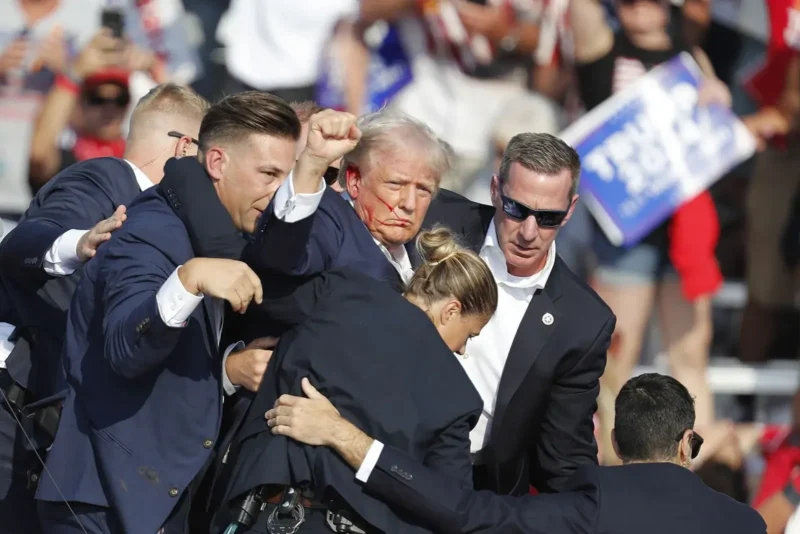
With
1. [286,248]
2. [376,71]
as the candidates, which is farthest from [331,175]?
[376,71]

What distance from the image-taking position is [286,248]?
268cm

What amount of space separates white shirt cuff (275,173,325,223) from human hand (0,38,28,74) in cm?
330

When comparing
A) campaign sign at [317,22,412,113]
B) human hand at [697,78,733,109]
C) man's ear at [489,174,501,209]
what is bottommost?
human hand at [697,78,733,109]

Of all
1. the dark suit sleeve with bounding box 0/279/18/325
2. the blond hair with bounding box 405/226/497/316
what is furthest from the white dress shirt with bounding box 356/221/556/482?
the dark suit sleeve with bounding box 0/279/18/325

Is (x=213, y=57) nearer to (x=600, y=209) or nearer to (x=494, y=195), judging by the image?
(x=600, y=209)

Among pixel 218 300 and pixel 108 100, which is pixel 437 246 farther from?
pixel 108 100

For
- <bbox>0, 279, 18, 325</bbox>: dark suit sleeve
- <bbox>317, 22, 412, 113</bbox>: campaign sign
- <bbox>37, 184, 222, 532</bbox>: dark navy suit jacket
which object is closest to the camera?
<bbox>37, 184, 222, 532</bbox>: dark navy suit jacket

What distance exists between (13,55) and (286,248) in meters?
3.33

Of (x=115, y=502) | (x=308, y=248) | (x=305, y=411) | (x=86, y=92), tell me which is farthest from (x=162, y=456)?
(x=86, y=92)

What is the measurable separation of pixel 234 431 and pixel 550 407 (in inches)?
40.4

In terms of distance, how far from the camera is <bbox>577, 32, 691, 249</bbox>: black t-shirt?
5.66 m

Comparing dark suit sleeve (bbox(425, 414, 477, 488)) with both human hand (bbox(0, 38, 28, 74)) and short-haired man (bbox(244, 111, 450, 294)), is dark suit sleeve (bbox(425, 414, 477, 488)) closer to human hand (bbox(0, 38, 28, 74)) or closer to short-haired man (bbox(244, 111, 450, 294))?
short-haired man (bbox(244, 111, 450, 294))

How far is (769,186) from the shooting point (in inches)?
236

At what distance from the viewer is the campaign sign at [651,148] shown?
18.6ft
